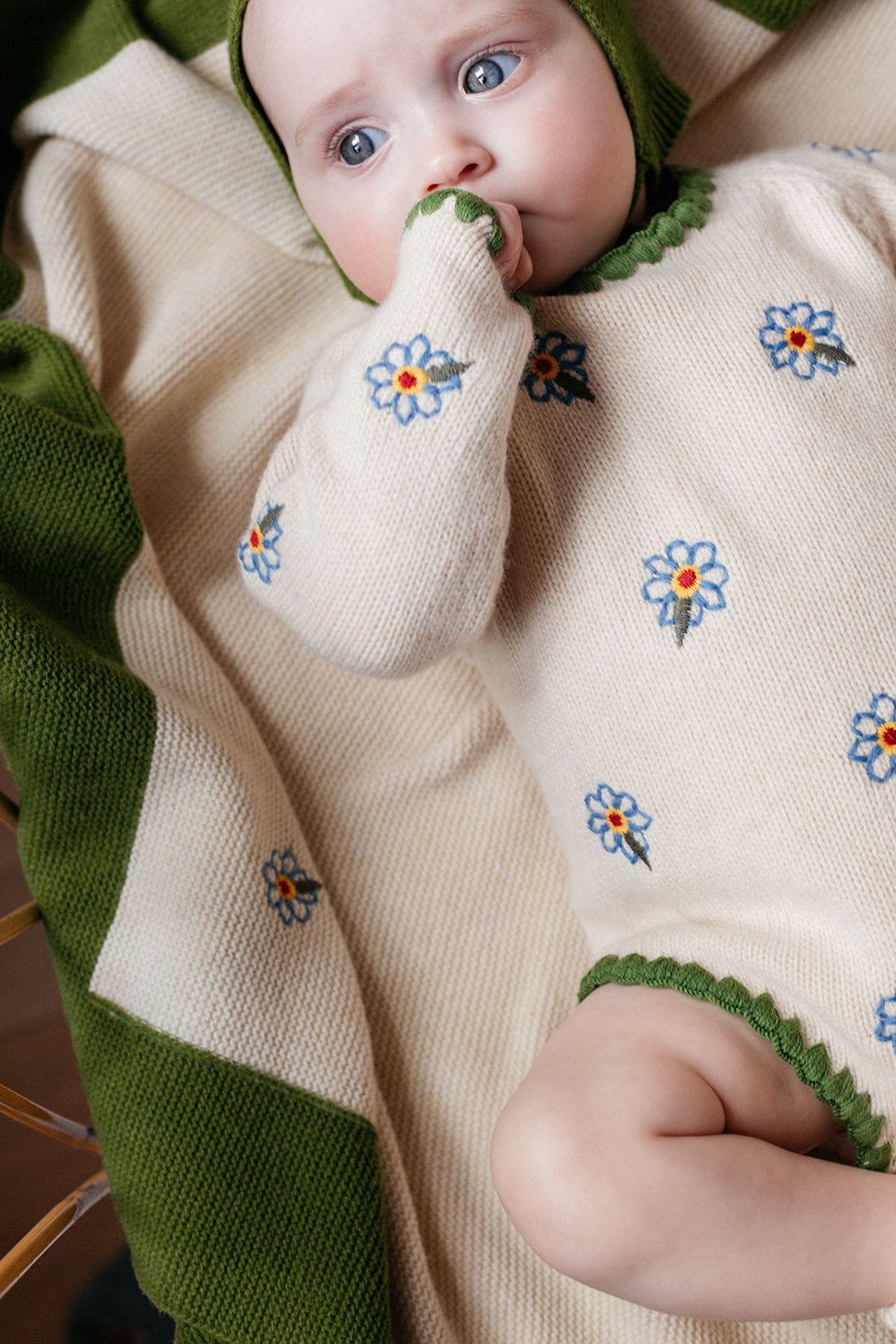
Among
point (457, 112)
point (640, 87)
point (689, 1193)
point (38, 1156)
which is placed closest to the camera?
point (689, 1193)

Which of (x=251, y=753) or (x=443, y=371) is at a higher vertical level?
(x=443, y=371)

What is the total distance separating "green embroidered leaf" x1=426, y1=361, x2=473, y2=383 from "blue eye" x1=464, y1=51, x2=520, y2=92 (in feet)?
0.82

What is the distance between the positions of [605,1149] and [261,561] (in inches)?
21.3

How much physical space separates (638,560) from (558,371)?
0.61 ft

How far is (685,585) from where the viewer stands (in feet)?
3.05

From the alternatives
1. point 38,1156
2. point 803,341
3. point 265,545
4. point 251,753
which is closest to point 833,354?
point 803,341

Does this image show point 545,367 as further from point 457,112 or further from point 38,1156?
point 38,1156

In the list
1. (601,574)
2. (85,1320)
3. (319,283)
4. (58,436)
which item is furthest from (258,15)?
(85,1320)

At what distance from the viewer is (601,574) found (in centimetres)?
96

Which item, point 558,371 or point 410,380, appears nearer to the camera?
point 410,380

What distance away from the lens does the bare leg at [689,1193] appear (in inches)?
32.0

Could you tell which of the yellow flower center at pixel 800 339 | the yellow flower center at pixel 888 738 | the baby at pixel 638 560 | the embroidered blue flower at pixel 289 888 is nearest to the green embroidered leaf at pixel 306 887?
the embroidered blue flower at pixel 289 888

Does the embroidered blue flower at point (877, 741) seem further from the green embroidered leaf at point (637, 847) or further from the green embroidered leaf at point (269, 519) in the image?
the green embroidered leaf at point (269, 519)

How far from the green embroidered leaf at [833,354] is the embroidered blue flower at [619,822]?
0.41 metres
